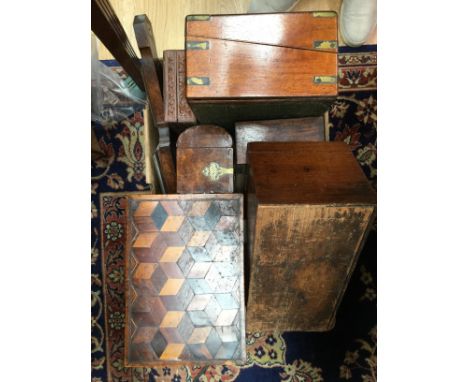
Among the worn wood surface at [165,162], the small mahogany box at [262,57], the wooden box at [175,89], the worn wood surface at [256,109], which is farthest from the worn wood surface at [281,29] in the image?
the worn wood surface at [165,162]

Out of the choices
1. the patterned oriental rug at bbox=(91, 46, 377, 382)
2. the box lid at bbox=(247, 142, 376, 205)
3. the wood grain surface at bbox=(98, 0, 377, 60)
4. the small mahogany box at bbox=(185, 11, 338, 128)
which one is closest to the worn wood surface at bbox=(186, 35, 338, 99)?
the small mahogany box at bbox=(185, 11, 338, 128)

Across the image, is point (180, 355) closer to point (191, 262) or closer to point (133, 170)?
point (191, 262)

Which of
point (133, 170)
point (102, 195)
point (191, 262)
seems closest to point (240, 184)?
point (191, 262)

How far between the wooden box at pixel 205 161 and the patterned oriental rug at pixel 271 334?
0.38 metres

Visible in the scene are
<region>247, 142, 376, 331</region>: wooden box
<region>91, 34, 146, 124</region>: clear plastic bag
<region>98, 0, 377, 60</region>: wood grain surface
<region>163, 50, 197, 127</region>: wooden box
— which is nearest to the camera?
<region>247, 142, 376, 331</region>: wooden box

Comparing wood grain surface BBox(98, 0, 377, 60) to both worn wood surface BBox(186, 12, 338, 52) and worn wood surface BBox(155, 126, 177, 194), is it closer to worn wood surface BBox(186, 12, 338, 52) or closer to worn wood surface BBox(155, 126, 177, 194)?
worn wood surface BBox(155, 126, 177, 194)

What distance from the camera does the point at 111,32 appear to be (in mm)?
881

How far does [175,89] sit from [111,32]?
9.4 inches

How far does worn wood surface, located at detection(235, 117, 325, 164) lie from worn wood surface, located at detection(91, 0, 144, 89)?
0.36 m

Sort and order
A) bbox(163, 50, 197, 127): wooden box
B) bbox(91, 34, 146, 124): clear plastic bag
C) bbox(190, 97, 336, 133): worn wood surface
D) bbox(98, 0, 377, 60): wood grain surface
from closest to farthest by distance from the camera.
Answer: bbox(190, 97, 336, 133): worn wood surface < bbox(163, 50, 197, 127): wooden box < bbox(91, 34, 146, 124): clear plastic bag < bbox(98, 0, 377, 60): wood grain surface

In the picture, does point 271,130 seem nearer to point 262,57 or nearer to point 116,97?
point 262,57

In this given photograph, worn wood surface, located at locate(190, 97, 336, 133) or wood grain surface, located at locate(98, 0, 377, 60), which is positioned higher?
wood grain surface, located at locate(98, 0, 377, 60)

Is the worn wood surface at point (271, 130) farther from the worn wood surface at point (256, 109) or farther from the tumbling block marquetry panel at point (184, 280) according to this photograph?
the tumbling block marquetry panel at point (184, 280)

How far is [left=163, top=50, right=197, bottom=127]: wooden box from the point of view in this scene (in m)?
1.06
